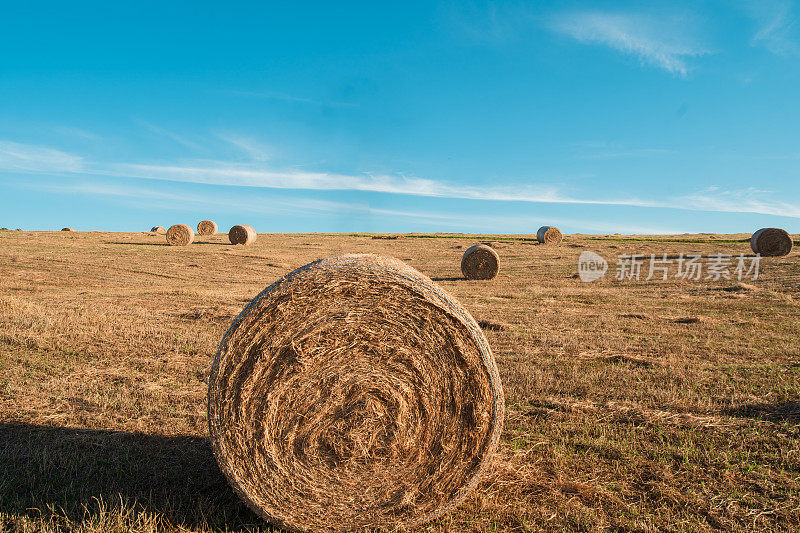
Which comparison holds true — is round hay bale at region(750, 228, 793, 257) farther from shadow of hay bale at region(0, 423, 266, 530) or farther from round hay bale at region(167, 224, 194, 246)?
round hay bale at region(167, 224, 194, 246)

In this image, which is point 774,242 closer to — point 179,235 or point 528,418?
point 528,418

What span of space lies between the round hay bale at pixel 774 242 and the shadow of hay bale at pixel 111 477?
33.7 m

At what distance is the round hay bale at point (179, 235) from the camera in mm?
31766

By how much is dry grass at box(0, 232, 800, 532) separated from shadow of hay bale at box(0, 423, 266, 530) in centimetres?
2

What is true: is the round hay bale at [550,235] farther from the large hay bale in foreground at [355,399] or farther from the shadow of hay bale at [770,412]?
the large hay bale in foreground at [355,399]

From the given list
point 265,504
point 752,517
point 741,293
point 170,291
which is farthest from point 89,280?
point 741,293

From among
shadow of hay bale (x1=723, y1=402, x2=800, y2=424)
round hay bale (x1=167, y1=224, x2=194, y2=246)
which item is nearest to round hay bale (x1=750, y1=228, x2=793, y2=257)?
shadow of hay bale (x1=723, y1=402, x2=800, y2=424)

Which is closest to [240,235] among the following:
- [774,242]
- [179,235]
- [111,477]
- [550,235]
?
[179,235]

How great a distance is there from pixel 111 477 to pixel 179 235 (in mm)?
29782

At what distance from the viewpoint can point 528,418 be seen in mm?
6125

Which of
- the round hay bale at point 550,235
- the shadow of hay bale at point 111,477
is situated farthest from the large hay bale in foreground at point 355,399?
the round hay bale at point 550,235

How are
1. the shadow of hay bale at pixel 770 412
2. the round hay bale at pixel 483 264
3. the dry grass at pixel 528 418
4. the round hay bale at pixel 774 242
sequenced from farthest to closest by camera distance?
the round hay bale at pixel 774 242 → the round hay bale at pixel 483 264 → the shadow of hay bale at pixel 770 412 → the dry grass at pixel 528 418

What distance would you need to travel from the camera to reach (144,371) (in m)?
7.89

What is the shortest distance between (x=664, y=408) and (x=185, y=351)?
25.6 feet
